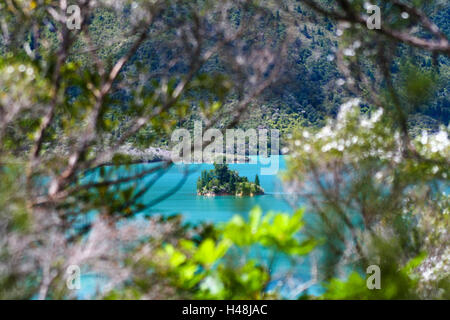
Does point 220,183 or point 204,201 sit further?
point 220,183

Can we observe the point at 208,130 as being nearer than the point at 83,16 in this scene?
No

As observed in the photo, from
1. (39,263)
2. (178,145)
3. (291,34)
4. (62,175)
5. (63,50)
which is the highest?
(291,34)

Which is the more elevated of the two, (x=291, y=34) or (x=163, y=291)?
(x=291, y=34)

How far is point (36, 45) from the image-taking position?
190 cm

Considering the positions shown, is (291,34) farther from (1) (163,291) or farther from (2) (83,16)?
(1) (163,291)

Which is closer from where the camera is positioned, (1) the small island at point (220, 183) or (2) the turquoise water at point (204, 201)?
(2) the turquoise water at point (204, 201)

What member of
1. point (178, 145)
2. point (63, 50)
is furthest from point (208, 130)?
point (63, 50)

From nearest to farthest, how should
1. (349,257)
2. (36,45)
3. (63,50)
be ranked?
(63,50), (36,45), (349,257)

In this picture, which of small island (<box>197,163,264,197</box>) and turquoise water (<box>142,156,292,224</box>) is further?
small island (<box>197,163,264,197</box>)

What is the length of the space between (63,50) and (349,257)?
1.38 m

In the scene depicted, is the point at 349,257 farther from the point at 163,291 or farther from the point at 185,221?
the point at 163,291

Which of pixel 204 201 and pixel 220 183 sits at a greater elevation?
pixel 220 183
